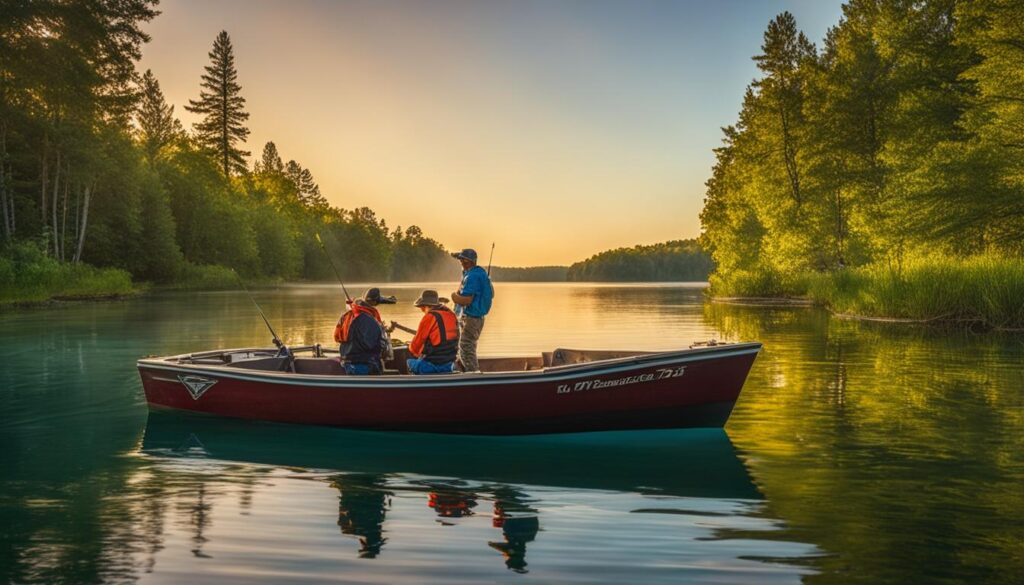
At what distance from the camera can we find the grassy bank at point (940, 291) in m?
24.5

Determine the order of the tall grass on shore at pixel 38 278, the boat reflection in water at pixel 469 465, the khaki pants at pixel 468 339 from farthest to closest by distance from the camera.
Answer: the tall grass on shore at pixel 38 278, the khaki pants at pixel 468 339, the boat reflection in water at pixel 469 465

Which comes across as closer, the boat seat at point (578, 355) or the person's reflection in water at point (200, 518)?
the person's reflection in water at point (200, 518)

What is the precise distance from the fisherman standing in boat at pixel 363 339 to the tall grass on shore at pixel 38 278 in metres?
33.2

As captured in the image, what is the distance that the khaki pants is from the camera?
38.2 feet

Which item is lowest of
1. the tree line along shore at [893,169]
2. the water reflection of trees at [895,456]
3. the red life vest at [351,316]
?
the water reflection of trees at [895,456]

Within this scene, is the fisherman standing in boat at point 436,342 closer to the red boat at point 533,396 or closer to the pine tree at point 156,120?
the red boat at point 533,396

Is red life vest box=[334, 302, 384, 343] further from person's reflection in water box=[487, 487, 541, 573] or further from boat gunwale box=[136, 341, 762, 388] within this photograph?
person's reflection in water box=[487, 487, 541, 573]

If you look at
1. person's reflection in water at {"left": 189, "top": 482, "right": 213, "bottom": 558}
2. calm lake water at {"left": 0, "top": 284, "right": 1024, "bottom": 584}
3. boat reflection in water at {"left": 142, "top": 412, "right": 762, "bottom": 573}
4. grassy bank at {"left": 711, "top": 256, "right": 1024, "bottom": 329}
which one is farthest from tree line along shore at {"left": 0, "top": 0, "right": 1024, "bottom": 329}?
person's reflection in water at {"left": 189, "top": 482, "right": 213, "bottom": 558}

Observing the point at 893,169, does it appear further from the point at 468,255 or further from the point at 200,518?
the point at 200,518

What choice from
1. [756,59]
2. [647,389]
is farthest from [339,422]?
[756,59]

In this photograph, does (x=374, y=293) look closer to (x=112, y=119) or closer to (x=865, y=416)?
(x=865, y=416)

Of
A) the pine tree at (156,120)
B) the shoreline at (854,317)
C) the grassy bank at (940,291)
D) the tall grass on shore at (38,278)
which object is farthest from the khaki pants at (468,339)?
the pine tree at (156,120)

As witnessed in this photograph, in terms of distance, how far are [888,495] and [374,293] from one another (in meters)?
6.97

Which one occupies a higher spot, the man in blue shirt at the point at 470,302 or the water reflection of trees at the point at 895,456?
the man in blue shirt at the point at 470,302
